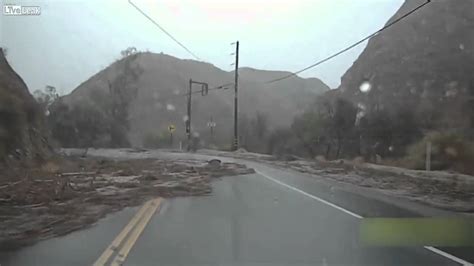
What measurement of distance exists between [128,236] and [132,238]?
0.70 feet

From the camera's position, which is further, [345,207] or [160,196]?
[160,196]

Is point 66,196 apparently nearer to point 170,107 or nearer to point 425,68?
point 425,68

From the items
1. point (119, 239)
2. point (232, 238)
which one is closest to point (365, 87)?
point (232, 238)

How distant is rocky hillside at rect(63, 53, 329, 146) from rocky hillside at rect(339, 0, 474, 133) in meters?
27.2

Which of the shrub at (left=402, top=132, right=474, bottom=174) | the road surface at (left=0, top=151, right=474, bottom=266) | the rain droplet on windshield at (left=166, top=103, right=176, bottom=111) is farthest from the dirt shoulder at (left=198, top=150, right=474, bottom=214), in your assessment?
the rain droplet on windshield at (left=166, top=103, right=176, bottom=111)

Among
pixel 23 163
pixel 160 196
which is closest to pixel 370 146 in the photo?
pixel 23 163

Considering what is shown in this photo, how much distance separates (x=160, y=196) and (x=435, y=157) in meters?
22.5

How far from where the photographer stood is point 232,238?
9.44 metres

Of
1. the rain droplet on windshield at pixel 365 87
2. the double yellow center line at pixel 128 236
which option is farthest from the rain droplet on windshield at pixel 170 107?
the double yellow center line at pixel 128 236

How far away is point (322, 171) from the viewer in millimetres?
29078

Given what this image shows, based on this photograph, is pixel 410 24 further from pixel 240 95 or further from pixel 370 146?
pixel 240 95

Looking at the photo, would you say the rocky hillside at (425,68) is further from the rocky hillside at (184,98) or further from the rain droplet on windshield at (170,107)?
the rain droplet on windshield at (170,107)

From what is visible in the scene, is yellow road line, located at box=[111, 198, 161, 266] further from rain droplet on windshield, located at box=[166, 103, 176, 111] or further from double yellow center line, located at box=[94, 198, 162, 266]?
rain droplet on windshield, located at box=[166, 103, 176, 111]

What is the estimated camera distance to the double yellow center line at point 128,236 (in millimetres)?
7672
